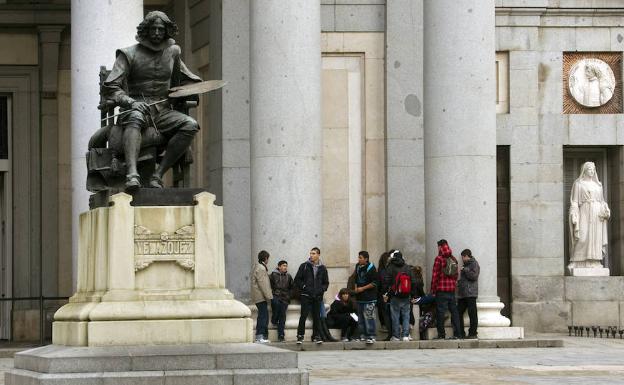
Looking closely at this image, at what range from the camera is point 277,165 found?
31266 mm

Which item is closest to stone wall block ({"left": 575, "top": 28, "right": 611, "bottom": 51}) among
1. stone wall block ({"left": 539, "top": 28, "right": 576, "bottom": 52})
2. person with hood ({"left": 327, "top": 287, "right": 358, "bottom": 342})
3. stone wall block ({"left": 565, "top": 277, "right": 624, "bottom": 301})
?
stone wall block ({"left": 539, "top": 28, "right": 576, "bottom": 52})

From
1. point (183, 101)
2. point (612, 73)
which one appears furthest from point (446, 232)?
point (183, 101)

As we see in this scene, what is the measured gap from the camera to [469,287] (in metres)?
31.1

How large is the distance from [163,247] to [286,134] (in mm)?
12201

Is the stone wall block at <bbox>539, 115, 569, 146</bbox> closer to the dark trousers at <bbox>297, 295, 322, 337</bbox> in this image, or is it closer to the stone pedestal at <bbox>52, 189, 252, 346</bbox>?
the dark trousers at <bbox>297, 295, 322, 337</bbox>

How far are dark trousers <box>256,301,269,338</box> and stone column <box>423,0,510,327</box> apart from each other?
3681mm

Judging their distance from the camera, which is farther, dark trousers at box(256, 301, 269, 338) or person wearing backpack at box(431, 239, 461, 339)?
person wearing backpack at box(431, 239, 461, 339)

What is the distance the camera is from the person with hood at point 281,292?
30.8 meters

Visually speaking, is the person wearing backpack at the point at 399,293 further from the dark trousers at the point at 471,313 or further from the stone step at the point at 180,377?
the stone step at the point at 180,377

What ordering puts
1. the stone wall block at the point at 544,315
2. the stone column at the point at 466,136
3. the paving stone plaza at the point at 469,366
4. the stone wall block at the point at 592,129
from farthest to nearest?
the stone wall block at the point at 592,129, the stone wall block at the point at 544,315, the stone column at the point at 466,136, the paving stone plaza at the point at 469,366

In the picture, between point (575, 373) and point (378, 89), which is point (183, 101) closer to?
point (575, 373)

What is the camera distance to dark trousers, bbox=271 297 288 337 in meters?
30.9

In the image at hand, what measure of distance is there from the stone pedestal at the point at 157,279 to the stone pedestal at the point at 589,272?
18.7 meters

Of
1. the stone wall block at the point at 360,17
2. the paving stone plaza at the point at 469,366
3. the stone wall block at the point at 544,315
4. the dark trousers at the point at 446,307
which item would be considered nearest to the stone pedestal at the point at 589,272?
the stone wall block at the point at 544,315
